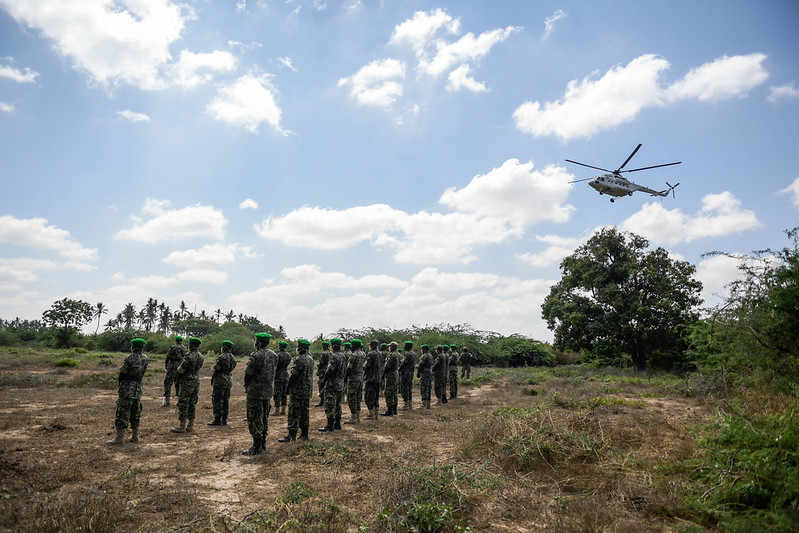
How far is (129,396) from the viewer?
8.47 m

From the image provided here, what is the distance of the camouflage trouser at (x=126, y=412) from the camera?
8391 mm

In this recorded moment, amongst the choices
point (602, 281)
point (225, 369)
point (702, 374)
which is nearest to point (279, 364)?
point (225, 369)

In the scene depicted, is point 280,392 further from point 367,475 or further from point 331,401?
point 367,475

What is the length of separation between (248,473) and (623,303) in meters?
25.7

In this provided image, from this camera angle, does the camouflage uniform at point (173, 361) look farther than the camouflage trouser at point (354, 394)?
Yes

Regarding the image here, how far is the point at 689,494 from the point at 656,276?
82.2ft

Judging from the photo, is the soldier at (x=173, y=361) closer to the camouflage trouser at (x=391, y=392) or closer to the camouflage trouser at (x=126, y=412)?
the camouflage trouser at (x=126, y=412)

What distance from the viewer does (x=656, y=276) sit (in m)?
27.0

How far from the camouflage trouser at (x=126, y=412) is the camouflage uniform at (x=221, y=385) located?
1.98 metres

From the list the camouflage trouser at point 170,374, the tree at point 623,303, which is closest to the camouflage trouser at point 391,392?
the camouflage trouser at point 170,374

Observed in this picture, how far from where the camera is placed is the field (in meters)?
4.78

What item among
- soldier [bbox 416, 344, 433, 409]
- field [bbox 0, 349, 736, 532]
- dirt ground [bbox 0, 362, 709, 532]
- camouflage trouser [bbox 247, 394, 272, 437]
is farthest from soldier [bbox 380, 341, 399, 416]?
camouflage trouser [bbox 247, 394, 272, 437]

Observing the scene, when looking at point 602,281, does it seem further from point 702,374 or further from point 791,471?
point 791,471

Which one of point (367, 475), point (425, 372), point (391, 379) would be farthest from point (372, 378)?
point (367, 475)
